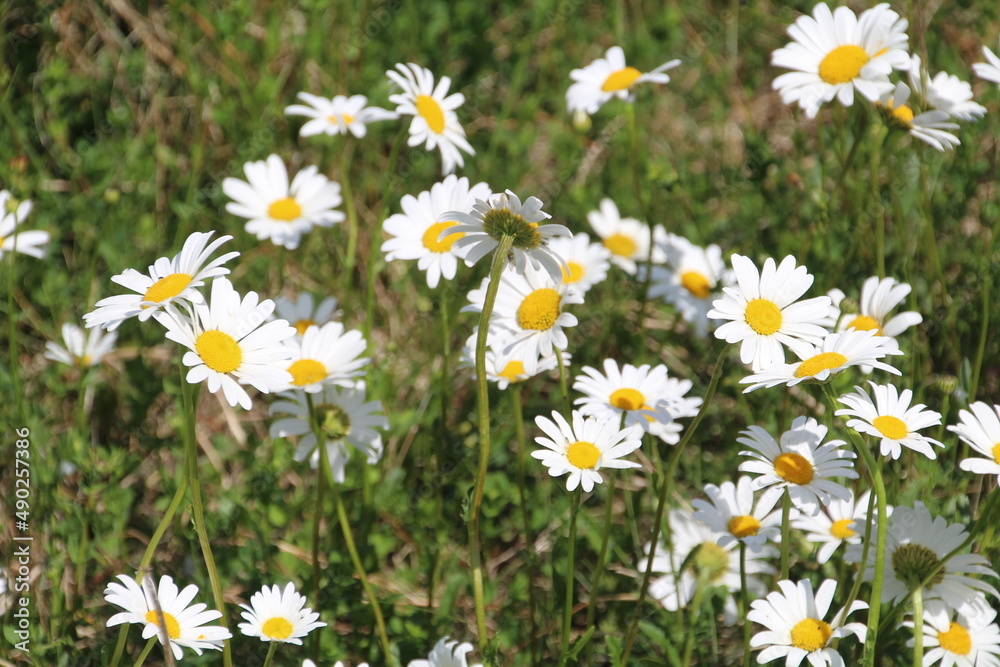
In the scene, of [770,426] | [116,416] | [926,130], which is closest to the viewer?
[926,130]

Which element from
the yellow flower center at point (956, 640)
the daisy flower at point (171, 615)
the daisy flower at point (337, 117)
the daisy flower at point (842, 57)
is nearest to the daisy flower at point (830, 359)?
the yellow flower center at point (956, 640)

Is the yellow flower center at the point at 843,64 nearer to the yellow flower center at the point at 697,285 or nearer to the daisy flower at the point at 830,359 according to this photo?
the yellow flower center at the point at 697,285

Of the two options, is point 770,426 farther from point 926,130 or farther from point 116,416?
point 116,416

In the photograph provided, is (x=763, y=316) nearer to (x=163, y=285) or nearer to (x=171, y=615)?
(x=163, y=285)

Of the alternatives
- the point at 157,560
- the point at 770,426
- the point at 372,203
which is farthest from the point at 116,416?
the point at 770,426

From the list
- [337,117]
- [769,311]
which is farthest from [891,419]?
[337,117]
